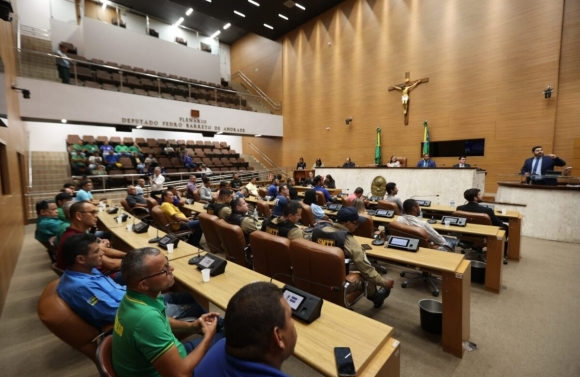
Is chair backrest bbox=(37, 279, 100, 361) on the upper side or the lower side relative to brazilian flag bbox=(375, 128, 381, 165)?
lower

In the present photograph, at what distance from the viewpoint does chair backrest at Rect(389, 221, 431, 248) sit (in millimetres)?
3090

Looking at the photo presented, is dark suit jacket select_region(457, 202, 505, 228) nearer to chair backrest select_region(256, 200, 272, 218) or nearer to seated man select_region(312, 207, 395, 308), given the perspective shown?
seated man select_region(312, 207, 395, 308)

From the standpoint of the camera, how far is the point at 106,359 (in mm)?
1232

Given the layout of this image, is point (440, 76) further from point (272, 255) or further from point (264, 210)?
point (272, 255)

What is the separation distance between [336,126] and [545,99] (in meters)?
7.10

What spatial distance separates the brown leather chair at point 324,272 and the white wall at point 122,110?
10295 mm

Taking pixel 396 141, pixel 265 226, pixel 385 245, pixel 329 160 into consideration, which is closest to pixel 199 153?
→ pixel 329 160

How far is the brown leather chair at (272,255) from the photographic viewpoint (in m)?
2.55

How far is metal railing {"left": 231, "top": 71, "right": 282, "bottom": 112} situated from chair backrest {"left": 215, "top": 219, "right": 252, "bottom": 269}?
12819 millimetres

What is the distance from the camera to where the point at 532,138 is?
7.62 meters

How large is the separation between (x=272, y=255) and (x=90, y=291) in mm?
1470

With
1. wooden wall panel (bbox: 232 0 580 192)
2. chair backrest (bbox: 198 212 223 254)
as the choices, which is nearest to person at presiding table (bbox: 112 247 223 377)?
chair backrest (bbox: 198 212 223 254)

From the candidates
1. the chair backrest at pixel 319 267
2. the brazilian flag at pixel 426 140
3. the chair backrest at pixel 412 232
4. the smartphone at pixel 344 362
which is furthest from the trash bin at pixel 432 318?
the brazilian flag at pixel 426 140

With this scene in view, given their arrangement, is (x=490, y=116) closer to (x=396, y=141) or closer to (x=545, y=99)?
(x=545, y=99)
